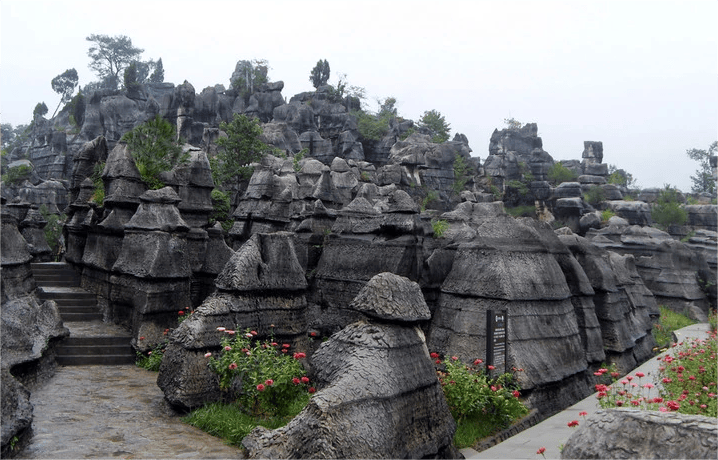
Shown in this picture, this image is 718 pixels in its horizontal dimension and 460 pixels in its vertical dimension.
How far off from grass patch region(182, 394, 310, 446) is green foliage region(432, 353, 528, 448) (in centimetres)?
200

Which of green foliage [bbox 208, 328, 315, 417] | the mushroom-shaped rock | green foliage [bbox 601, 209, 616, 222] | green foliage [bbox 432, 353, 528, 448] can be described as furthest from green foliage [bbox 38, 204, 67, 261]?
green foliage [bbox 601, 209, 616, 222]

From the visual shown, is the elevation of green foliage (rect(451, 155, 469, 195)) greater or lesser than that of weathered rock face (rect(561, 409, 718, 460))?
greater

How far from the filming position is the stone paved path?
20.0ft

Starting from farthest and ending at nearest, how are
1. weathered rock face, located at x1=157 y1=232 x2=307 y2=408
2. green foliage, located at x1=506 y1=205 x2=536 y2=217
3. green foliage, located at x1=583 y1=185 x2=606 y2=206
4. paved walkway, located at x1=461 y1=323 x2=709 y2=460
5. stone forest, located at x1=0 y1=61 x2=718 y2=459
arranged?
1. green foliage, located at x1=506 y1=205 x2=536 y2=217
2. green foliage, located at x1=583 y1=185 x2=606 y2=206
3. weathered rock face, located at x1=157 y1=232 x2=307 y2=408
4. paved walkway, located at x1=461 y1=323 x2=709 y2=460
5. stone forest, located at x1=0 y1=61 x2=718 y2=459

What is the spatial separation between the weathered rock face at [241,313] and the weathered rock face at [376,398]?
1877mm

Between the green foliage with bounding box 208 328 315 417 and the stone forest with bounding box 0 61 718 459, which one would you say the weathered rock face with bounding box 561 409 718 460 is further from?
the green foliage with bounding box 208 328 315 417

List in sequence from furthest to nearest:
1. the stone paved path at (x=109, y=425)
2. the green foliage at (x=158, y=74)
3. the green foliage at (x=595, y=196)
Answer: the green foliage at (x=158, y=74) < the green foliage at (x=595, y=196) < the stone paved path at (x=109, y=425)

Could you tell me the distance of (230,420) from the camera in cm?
690

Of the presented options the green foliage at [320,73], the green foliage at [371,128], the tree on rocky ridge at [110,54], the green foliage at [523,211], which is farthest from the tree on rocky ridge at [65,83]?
the green foliage at [523,211]

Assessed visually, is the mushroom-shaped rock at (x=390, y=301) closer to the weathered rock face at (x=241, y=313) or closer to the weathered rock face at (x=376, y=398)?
the weathered rock face at (x=376, y=398)

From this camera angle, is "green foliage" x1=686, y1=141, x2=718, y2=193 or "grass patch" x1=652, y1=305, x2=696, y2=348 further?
"green foliage" x1=686, y1=141, x2=718, y2=193

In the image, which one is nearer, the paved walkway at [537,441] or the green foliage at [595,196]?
the paved walkway at [537,441]

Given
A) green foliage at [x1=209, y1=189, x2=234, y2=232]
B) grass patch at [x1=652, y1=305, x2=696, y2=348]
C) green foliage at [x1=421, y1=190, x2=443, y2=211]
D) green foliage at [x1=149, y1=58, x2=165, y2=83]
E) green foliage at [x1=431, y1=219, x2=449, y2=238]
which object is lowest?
grass patch at [x1=652, y1=305, x2=696, y2=348]

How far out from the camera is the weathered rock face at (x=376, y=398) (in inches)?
184
